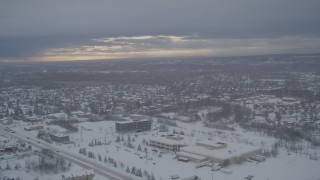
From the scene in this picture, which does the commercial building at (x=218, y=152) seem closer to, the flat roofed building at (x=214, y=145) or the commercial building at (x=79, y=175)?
the flat roofed building at (x=214, y=145)

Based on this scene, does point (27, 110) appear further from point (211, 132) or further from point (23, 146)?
point (211, 132)

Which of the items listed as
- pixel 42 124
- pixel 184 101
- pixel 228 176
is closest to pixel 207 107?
pixel 184 101

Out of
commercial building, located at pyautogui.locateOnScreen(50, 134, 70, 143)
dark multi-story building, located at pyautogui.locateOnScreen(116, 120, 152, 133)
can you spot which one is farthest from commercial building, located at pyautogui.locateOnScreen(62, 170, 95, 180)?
dark multi-story building, located at pyautogui.locateOnScreen(116, 120, 152, 133)

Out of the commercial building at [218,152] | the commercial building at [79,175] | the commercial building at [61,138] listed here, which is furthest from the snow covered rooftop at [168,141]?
the commercial building at [79,175]

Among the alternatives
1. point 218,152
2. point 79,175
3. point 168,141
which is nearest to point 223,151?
point 218,152

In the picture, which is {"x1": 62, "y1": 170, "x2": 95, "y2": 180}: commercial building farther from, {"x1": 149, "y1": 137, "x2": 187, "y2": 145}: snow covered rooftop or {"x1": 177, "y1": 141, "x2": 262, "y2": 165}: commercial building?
{"x1": 149, "y1": 137, "x2": 187, "y2": 145}: snow covered rooftop
